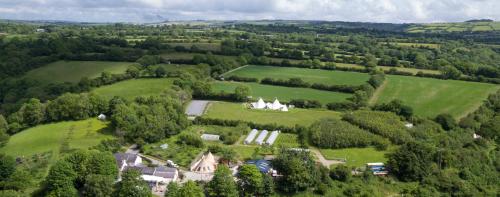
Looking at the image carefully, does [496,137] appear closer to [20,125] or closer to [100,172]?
[100,172]

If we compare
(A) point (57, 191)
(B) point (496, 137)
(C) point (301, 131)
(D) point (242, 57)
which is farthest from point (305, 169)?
(D) point (242, 57)

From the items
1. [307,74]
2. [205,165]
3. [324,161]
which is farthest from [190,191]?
[307,74]

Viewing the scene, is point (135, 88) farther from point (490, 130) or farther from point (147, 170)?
point (490, 130)

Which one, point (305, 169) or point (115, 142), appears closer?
point (305, 169)

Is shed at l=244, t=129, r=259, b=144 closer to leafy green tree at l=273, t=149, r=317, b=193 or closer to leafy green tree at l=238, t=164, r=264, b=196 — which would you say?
leafy green tree at l=273, t=149, r=317, b=193

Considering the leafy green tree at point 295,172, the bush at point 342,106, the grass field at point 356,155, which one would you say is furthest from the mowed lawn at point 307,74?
the leafy green tree at point 295,172

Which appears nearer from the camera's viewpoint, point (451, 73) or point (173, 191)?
point (173, 191)

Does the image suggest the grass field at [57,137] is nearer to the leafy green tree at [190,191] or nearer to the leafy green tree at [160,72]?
the leafy green tree at [190,191]
